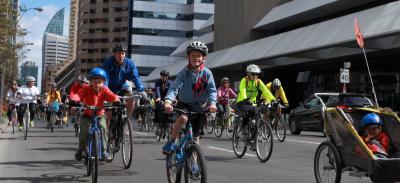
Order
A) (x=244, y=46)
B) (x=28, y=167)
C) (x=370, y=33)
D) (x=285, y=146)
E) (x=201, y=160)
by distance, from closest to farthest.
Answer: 1. (x=201, y=160)
2. (x=28, y=167)
3. (x=285, y=146)
4. (x=370, y=33)
5. (x=244, y=46)

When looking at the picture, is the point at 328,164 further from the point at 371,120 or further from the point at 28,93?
the point at 28,93

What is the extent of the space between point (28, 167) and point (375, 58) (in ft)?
80.1

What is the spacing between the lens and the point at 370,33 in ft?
74.5

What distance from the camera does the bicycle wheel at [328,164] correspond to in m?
5.98

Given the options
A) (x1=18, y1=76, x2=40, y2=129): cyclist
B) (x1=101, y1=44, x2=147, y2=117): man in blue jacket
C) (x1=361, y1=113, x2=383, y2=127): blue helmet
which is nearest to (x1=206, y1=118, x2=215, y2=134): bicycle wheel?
(x1=18, y1=76, x2=40, y2=129): cyclist

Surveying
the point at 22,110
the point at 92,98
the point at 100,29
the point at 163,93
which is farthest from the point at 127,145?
the point at 100,29

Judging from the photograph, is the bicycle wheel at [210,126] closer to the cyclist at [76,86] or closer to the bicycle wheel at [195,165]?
the cyclist at [76,86]

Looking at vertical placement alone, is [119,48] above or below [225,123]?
above

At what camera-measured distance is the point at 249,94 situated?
1084 centimetres

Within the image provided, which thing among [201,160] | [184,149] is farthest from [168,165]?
[201,160]

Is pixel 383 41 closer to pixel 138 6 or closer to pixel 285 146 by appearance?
pixel 285 146

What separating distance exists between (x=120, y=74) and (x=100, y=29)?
4889 inches

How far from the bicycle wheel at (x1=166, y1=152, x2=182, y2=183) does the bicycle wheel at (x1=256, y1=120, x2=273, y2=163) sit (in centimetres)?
357

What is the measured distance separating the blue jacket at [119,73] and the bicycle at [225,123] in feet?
24.0
